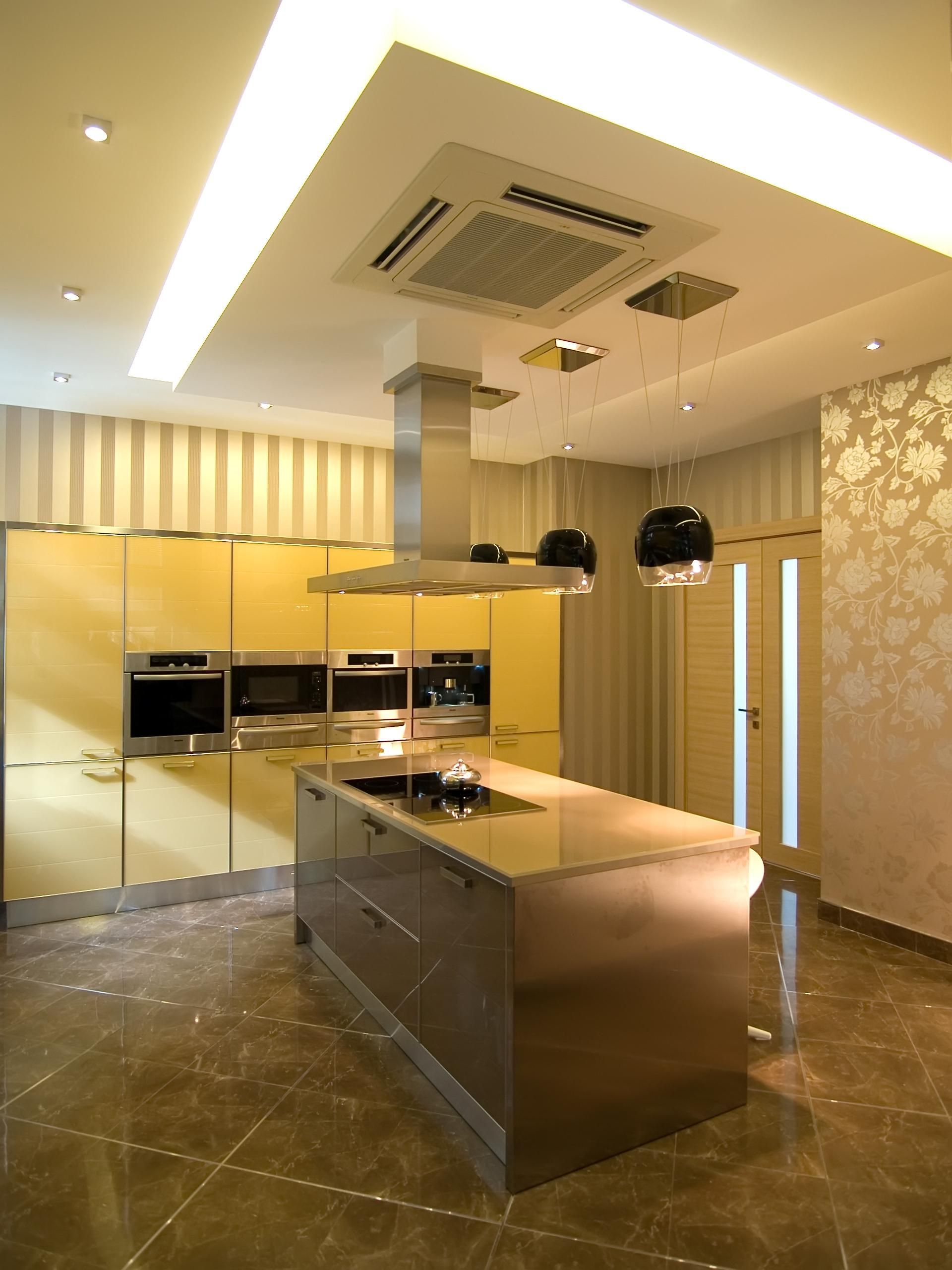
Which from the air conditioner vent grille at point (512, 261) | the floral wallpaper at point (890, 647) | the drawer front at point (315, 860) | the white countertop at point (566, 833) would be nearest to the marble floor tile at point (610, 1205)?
the white countertop at point (566, 833)

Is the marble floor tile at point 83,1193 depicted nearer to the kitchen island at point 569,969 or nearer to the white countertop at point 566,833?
the kitchen island at point 569,969

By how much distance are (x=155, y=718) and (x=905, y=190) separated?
4086 mm

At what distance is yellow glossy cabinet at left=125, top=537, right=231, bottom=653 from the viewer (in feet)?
14.5

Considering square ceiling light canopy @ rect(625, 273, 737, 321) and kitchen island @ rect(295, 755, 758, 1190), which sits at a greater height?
square ceiling light canopy @ rect(625, 273, 737, 321)

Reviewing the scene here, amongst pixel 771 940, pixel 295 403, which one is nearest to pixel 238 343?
pixel 295 403

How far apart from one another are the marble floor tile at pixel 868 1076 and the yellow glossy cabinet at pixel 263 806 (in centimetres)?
295

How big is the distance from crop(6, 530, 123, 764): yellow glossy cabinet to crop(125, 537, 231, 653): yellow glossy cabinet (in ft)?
0.27

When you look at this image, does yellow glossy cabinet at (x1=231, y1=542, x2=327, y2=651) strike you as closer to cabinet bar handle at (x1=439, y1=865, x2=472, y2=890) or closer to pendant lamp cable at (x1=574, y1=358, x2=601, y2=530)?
pendant lamp cable at (x1=574, y1=358, x2=601, y2=530)

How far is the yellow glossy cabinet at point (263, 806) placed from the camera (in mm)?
4676

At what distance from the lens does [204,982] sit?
349 cm

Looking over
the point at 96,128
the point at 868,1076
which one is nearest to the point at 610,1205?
the point at 868,1076

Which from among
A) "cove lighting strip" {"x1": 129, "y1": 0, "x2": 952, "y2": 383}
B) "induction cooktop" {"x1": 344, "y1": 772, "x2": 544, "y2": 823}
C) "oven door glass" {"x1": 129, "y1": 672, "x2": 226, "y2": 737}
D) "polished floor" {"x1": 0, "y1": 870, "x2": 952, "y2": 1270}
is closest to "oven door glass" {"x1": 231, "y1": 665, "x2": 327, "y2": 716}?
"oven door glass" {"x1": 129, "y1": 672, "x2": 226, "y2": 737}

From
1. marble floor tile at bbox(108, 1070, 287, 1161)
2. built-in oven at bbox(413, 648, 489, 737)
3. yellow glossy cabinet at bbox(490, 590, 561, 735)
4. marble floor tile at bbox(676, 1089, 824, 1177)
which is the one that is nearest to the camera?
marble floor tile at bbox(676, 1089, 824, 1177)

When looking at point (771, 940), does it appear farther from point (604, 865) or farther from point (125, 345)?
point (125, 345)
